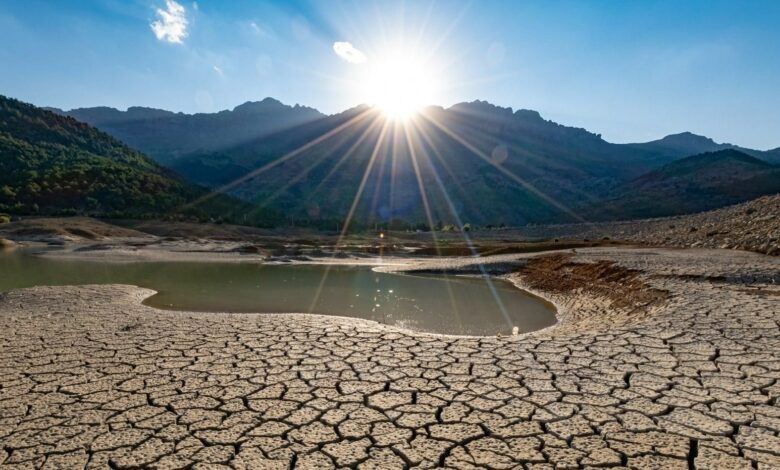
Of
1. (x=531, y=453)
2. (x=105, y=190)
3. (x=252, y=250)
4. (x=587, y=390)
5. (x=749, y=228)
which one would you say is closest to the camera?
(x=531, y=453)

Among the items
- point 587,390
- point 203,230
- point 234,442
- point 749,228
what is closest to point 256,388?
point 234,442

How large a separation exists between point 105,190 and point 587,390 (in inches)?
2238

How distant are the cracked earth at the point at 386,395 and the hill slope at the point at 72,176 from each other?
44.0 m

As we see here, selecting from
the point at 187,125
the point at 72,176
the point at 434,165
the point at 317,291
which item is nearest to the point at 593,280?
the point at 317,291

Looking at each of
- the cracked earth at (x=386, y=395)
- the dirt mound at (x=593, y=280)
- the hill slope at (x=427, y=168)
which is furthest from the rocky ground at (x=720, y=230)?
the hill slope at (x=427, y=168)

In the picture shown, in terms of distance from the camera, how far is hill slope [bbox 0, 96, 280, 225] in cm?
4616

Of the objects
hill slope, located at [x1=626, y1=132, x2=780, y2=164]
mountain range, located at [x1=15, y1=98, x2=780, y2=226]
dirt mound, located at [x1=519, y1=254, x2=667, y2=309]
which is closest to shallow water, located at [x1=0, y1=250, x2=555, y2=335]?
dirt mound, located at [x1=519, y1=254, x2=667, y2=309]

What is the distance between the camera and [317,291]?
50.6 feet

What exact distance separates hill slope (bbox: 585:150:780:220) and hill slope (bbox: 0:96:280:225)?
5477 cm

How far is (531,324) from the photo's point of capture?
10.7 metres

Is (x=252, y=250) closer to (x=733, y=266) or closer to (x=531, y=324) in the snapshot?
(x=531, y=324)

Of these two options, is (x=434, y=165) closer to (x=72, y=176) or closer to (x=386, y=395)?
(x=72, y=176)

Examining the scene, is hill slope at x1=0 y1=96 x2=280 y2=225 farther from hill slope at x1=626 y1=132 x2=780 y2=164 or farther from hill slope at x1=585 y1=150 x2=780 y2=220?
hill slope at x1=626 y1=132 x2=780 y2=164

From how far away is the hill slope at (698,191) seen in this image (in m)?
62.6
